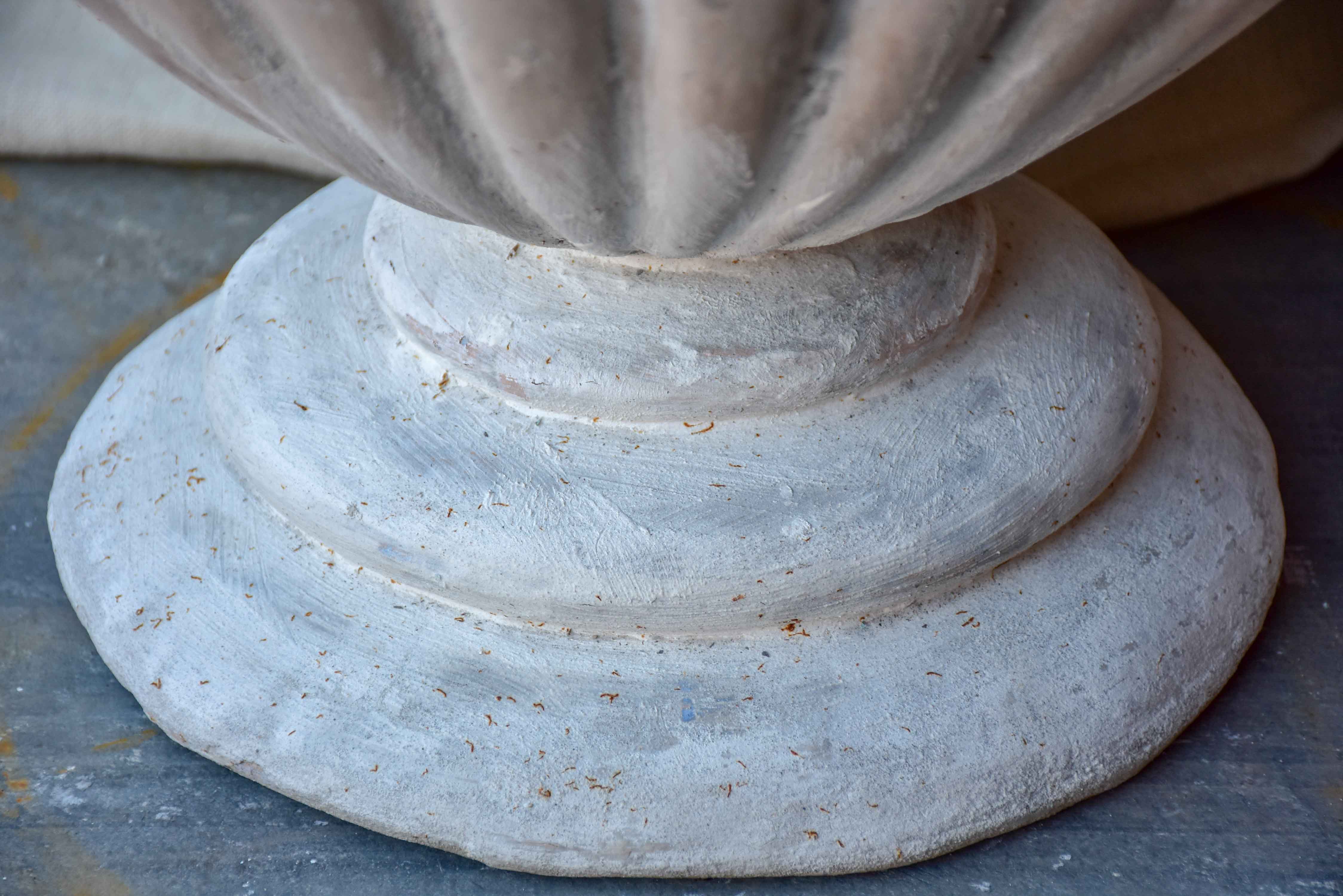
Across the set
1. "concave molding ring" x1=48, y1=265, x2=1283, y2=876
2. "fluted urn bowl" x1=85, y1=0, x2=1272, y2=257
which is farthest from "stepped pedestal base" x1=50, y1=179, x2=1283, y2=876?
"fluted urn bowl" x1=85, y1=0, x2=1272, y2=257

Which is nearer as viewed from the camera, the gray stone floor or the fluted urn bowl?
the fluted urn bowl

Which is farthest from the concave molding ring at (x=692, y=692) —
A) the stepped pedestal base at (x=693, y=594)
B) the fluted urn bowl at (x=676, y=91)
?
the fluted urn bowl at (x=676, y=91)

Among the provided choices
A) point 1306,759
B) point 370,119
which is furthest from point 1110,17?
point 1306,759

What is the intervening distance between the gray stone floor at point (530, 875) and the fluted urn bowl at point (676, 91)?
616mm

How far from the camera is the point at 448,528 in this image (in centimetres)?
111

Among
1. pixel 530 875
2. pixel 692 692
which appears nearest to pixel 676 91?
→ pixel 692 692

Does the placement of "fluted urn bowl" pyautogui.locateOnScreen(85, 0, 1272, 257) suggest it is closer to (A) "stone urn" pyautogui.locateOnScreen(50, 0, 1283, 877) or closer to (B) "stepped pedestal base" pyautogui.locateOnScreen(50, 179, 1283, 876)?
(A) "stone urn" pyautogui.locateOnScreen(50, 0, 1283, 877)

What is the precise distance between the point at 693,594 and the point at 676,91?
501 millimetres

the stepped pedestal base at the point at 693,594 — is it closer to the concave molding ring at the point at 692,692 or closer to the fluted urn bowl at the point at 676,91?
the concave molding ring at the point at 692,692

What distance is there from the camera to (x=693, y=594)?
1.09 metres

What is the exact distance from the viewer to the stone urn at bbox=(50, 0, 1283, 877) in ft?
3.48

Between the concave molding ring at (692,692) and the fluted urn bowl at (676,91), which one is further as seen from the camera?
the concave molding ring at (692,692)

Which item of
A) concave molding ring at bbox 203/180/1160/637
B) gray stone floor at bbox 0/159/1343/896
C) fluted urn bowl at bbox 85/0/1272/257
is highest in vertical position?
fluted urn bowl at bbox 85/0/1272/257

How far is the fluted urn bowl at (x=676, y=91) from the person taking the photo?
728mm
